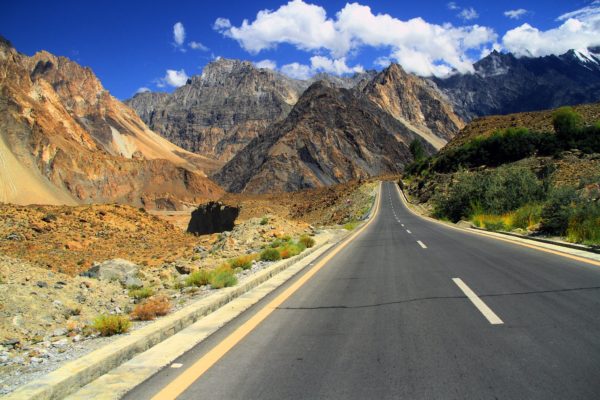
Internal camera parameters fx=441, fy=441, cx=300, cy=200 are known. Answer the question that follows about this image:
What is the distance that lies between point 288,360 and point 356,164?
460 ft

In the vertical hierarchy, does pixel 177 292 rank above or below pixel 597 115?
below

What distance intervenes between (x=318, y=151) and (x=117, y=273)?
127 metres

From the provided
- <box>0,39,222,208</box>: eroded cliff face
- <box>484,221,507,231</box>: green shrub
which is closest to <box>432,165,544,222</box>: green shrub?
<box>484,221,507,231</box>: green shrub

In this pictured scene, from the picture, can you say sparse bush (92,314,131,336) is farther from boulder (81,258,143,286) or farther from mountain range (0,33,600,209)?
mountain range (0,33,600,209)

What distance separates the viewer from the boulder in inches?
492

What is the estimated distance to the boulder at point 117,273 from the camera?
12.5m

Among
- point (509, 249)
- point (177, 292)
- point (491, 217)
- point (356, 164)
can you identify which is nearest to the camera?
point (177, 292)

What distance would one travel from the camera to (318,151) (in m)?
139

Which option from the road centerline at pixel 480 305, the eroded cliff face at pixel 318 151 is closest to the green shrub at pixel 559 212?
the road centerline at pixel 480 305

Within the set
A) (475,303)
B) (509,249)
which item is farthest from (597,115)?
(475,303)

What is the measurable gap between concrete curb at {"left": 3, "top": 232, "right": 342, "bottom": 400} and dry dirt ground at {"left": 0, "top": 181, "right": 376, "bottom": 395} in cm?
45

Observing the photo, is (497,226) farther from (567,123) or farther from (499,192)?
(567,123)

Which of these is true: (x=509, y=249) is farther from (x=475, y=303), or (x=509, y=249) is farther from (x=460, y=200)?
(x=460, y=200)

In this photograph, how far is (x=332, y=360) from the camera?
14.4 ft
